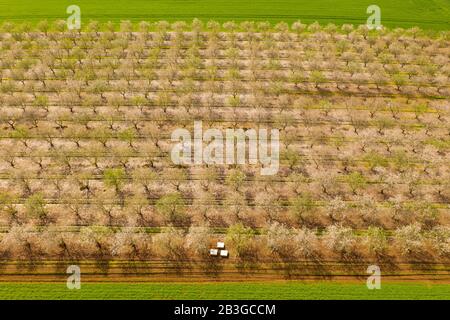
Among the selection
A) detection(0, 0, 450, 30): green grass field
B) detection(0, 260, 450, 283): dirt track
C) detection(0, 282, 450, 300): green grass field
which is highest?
detection(0, 0, 450, 30): green grass field

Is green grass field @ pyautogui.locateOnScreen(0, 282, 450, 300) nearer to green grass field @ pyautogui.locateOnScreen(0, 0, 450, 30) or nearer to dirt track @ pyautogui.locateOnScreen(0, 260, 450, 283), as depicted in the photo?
dirt track @ pyautogui.locateOnScreen(0, 260, 450, 283)

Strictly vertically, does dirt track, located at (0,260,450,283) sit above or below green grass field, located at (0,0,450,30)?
below

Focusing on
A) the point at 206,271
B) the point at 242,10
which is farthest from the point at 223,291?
the point at 242,10

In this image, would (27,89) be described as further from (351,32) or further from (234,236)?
(351,32)

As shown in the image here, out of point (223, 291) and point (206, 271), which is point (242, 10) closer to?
point (206, 271)

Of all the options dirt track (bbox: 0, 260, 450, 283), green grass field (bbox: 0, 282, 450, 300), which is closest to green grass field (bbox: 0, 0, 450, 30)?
dirt track (bbox: 0, 260, 450, 283)

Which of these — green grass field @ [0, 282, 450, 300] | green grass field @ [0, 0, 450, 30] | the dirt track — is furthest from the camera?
green grass field @ [0, 0, 450, 30]

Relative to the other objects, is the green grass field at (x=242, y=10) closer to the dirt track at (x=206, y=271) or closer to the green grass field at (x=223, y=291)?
the dirt track at (x=206, y=271)

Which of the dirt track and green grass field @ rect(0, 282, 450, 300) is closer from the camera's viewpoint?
green grass field @ rect(0, 282, 450, 300)
